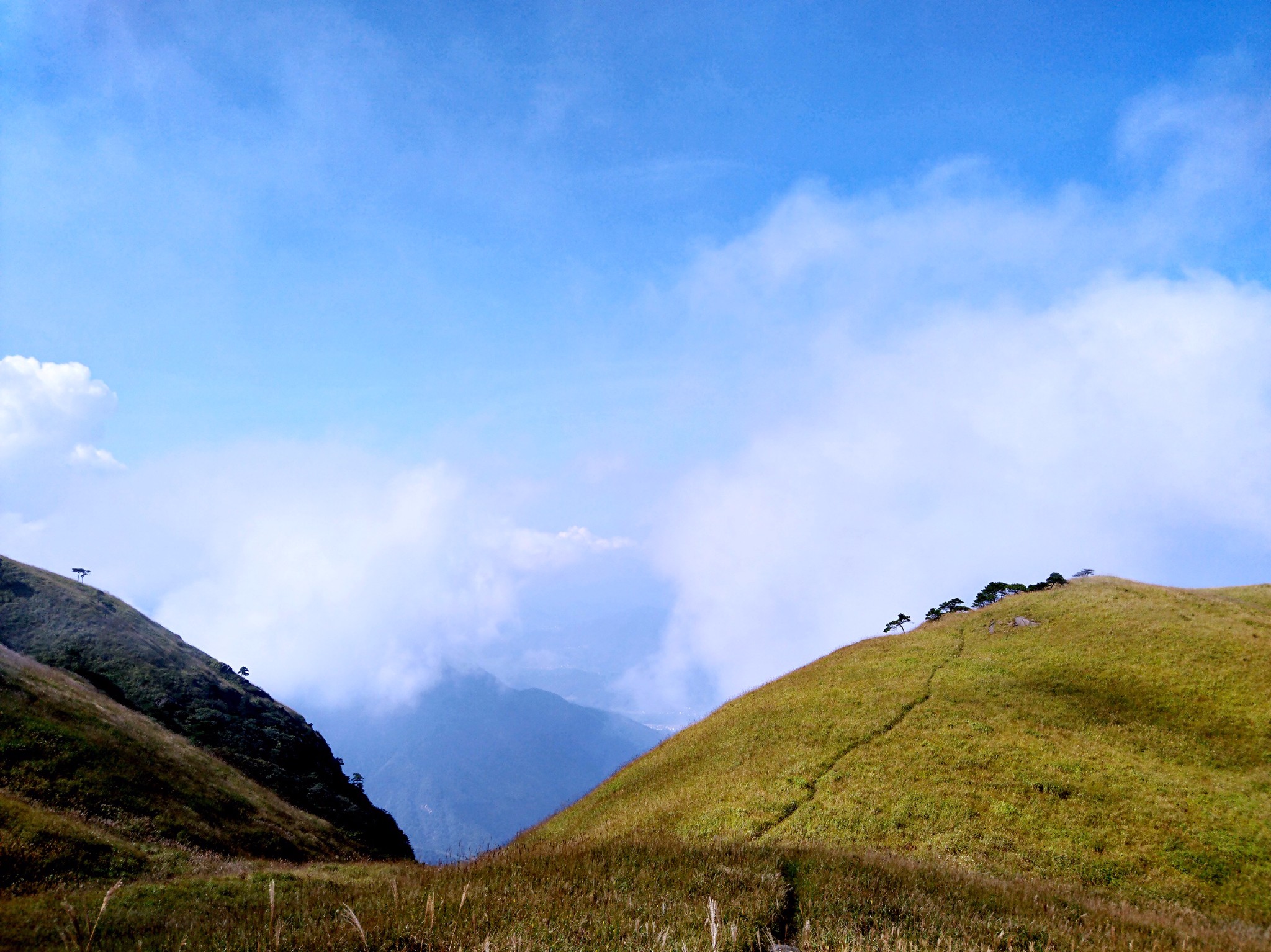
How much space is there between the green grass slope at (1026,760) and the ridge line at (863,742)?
131mm

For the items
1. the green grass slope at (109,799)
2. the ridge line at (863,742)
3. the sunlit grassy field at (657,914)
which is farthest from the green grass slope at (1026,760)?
the green grass slope at (109,799)

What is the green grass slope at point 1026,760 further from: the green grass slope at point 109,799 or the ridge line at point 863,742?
the green grass slope at point 109,799

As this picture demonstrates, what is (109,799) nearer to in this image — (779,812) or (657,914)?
(779,812)

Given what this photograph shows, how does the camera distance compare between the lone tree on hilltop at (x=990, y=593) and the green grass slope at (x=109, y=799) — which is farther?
the lone tree on hilltop at (x=990, y=593)

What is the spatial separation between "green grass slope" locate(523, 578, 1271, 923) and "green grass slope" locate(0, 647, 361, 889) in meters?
14.6

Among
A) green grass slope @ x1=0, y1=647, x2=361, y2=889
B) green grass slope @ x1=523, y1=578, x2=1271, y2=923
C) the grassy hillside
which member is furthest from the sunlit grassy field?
the grassy hillside

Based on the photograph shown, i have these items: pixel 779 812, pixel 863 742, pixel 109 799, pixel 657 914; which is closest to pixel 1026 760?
pixel 863 742

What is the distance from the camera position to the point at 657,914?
25.7 feet

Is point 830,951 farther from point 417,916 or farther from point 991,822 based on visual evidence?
point 991,822

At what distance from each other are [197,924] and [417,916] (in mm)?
4300

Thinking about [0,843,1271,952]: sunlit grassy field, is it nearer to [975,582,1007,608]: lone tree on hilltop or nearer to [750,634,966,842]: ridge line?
[750,634,966,842]: ridge line

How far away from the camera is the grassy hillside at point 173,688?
151 ft

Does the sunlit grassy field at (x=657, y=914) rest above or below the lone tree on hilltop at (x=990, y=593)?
below

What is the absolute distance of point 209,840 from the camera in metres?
28.1
